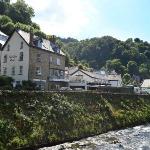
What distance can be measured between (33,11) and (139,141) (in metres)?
122

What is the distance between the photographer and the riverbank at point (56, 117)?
110 ft

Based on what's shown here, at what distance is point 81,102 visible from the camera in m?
49.0

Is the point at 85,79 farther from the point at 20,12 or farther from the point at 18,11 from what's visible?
the point at 20,12

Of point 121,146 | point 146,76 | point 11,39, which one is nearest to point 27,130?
point 121,146

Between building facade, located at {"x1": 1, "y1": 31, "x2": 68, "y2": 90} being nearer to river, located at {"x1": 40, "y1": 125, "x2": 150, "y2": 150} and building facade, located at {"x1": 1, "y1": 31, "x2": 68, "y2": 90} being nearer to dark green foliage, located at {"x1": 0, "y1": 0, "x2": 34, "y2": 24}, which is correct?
river, located at {"x1": 40, "y1": 125, "x2": 150, "y2": 150}

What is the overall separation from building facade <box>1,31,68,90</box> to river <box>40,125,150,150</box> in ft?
95.3

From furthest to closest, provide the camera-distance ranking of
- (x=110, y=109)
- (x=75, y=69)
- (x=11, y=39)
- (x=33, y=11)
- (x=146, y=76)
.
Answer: (x=146, y=76), (x=33, y=11), (x=75, y=69), (x=11, y=39), (x=110, y=109)

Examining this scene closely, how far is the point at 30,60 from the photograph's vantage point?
229ft

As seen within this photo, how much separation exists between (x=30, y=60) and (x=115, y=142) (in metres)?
35.4

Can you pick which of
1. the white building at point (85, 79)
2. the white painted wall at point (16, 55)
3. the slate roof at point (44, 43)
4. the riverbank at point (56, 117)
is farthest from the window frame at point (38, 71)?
the white building at point (85, 79)

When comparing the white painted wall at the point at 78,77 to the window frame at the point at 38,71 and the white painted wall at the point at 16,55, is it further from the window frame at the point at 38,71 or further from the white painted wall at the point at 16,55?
the white painted wall at the point at 16,55

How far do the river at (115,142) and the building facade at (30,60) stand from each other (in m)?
29.1

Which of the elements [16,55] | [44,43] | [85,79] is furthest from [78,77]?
[16,55]

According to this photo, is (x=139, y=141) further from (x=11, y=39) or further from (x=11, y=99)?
(x=11, y=39)
